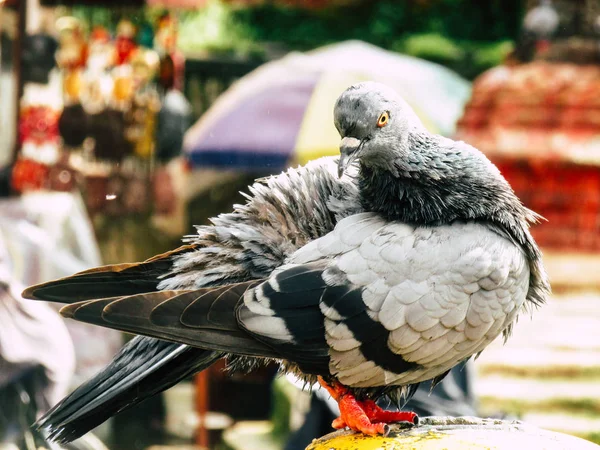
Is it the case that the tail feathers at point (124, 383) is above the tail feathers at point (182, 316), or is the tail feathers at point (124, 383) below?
below

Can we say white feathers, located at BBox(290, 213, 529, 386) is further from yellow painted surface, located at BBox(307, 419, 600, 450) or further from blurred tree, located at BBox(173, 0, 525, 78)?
blurred tree, located at BBox(173, 0, 525, 78)

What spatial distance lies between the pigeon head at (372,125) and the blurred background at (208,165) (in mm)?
2093

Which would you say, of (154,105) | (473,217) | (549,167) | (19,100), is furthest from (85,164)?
(473,217)

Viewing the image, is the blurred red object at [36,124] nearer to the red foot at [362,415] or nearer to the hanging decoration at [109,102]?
the hanging decoration at [109,102]

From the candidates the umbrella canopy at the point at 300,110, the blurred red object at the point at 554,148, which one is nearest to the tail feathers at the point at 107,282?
the umbrella canopy at the point at 300,110

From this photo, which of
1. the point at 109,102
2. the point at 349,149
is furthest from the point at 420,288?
the point at 109,102

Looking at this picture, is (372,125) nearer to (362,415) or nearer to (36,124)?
(362,415)

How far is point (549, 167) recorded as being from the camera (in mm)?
6520

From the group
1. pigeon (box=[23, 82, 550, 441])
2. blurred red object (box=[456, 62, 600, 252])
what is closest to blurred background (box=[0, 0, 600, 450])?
blurred red object (box=[456, 62, 600, 252])

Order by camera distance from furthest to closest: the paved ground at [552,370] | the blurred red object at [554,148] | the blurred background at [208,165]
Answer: the blurred red object at [554,148]
the paved ground at [552,370]
the blurred background at [208,165]

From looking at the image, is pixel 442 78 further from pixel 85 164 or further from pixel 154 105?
pixel 85 164

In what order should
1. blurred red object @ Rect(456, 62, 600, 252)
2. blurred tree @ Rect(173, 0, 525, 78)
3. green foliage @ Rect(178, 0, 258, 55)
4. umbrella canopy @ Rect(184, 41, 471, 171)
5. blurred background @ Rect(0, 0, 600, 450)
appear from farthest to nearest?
blurred tree @ Rect(173, 0, 525, 78)
green foliage @ Rect(178, 0, 258, 55)
umbrella canopy @ Rect(184, 41, 471, 171)
blurred red object @ Rect(456, 62, 600, 252)
blurred background @ Rect(0, 0, 600, 450)

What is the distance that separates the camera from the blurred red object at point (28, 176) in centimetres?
556

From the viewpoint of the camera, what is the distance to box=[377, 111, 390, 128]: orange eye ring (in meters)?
2.23
